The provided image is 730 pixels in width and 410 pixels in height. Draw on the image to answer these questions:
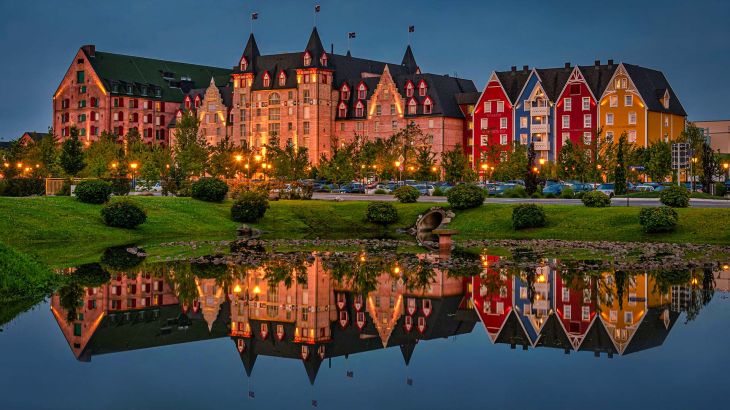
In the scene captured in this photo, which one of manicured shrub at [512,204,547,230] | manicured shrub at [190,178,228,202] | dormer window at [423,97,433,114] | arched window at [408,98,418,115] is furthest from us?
arched window at [408,98,418,115]

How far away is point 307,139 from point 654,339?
111 m

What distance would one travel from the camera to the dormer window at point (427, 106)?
121 metres

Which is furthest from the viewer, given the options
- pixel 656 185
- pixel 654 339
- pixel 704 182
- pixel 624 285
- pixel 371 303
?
pixel 656 185

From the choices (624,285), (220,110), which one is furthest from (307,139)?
(624,285)

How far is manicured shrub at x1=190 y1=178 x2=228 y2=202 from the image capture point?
6247 centimetres

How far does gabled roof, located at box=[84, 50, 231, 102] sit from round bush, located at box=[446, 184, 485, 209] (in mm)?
102993

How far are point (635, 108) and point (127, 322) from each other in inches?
3714

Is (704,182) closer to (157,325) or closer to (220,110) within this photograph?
(157,325)

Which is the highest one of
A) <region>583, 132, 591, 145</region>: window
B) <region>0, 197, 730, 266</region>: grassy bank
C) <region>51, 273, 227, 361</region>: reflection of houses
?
<region>583, 132, 591, 145</region>: window

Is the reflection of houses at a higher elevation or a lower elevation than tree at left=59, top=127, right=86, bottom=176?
lower

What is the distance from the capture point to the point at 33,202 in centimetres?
5397

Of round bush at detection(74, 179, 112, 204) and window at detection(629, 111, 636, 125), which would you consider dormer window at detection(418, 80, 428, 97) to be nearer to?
window at detection(629, 111, 636, 125)

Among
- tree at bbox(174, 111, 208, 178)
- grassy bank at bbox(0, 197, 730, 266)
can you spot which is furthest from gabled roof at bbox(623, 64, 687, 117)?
grassy bank at bbox(0, 197, 730, 266)

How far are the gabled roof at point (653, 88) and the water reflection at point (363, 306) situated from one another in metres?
80.2
